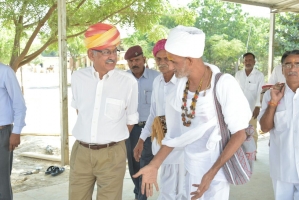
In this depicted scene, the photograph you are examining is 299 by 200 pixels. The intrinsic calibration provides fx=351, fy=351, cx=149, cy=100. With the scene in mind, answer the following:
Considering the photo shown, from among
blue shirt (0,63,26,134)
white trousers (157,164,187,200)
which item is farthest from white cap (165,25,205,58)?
blue shirt (0,63,26,134)

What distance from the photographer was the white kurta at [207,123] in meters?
2.02

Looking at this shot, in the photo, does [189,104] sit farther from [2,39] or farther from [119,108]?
[2,39]

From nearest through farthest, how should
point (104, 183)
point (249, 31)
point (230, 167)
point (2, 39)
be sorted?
point (230, 167)
point (104, 183)
point (2, 39)
point (249, 31)

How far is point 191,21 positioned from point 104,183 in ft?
20.2

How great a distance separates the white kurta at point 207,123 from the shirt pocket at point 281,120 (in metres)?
0.92

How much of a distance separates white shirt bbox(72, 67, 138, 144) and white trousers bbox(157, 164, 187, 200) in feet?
2.37

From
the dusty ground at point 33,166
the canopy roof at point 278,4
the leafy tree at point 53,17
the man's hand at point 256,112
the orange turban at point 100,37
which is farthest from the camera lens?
the canopy roof at point 278,4

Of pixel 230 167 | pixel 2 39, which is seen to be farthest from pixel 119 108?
→ pixel 2 39

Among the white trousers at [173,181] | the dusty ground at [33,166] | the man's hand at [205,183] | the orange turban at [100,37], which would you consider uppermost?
the orange turban at [100,37]

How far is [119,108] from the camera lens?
2.81 meters


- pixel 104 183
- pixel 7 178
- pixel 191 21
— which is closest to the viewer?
pixel 104 183

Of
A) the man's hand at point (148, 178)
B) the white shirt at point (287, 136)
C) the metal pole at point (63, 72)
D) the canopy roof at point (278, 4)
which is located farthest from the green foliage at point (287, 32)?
the man's hand at point (148, 178)

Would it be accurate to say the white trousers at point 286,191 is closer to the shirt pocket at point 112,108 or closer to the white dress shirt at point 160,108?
the white dress shirt at point 160,108

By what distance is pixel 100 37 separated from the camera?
8.80ft
